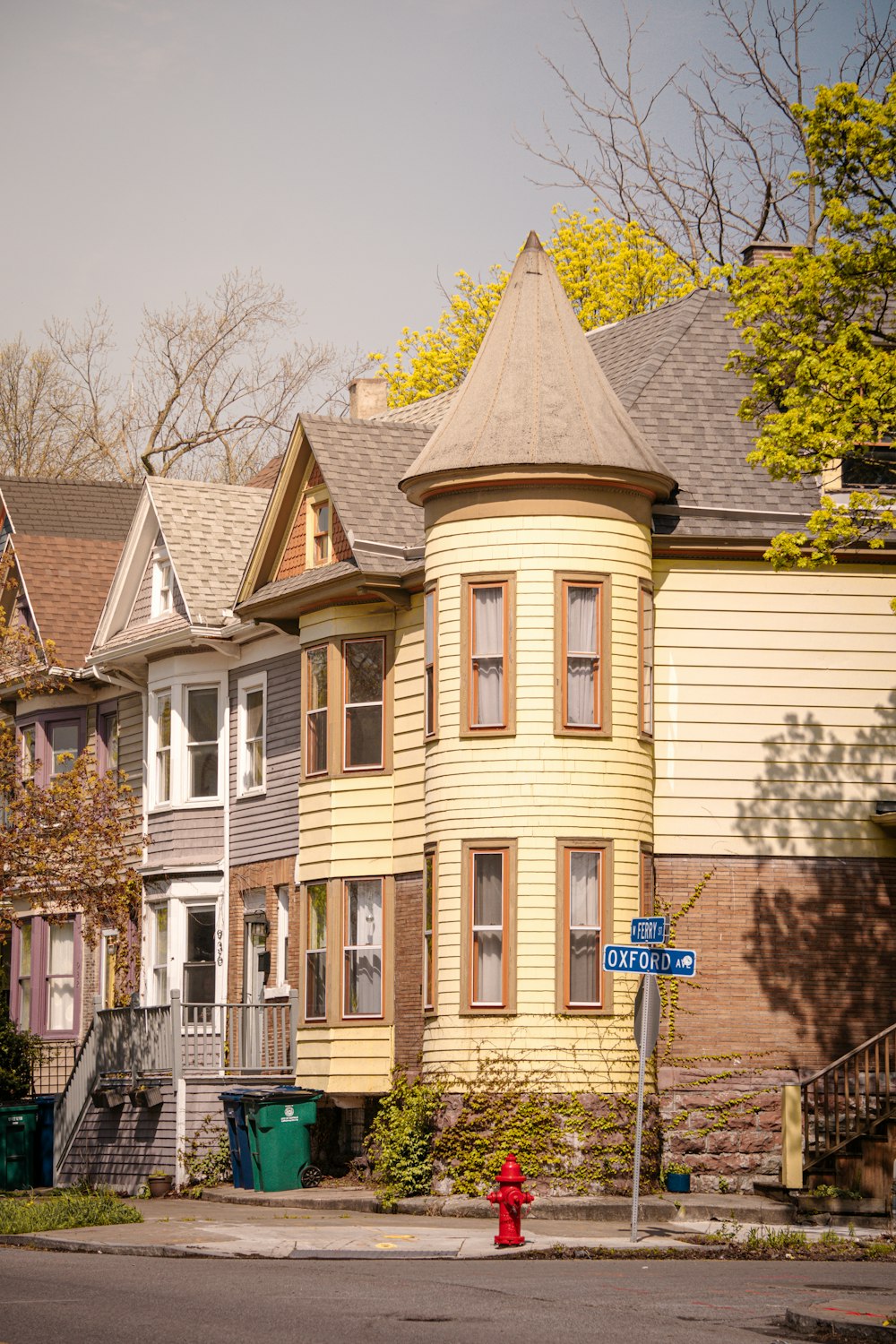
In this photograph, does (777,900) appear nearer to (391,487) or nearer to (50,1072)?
(391,487)

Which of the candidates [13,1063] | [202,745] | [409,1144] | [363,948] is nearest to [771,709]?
[363,948]

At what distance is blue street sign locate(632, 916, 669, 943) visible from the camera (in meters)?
20.0

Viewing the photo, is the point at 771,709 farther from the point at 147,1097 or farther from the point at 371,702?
the point at 147,1097

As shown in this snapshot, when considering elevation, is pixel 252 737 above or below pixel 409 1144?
above

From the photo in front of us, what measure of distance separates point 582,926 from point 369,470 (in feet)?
25.8

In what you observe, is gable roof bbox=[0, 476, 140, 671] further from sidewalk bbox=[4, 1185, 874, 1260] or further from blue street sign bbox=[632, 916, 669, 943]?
blue street sign bbox=[632, 916, 669, 943]

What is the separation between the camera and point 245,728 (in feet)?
102

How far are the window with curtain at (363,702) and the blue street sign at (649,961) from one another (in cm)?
816

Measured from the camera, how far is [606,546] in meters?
24.9

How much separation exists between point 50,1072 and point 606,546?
15666 mm

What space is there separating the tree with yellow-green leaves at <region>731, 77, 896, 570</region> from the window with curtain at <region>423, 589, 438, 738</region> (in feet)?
16.2

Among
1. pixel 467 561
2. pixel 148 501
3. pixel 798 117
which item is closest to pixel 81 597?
pixel 148 501

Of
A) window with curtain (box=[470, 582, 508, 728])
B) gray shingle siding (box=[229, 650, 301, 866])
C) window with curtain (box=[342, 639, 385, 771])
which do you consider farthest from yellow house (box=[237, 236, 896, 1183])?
gray shingle siding (box=[229, 650, 301, 866])

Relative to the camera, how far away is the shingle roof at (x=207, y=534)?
3212 centimetres
